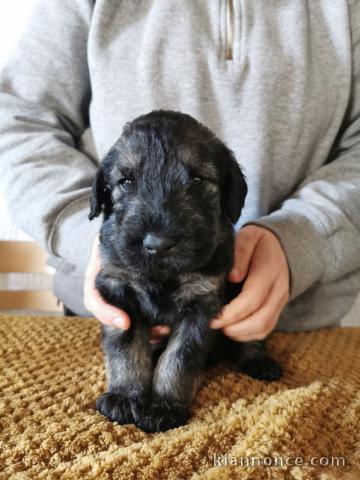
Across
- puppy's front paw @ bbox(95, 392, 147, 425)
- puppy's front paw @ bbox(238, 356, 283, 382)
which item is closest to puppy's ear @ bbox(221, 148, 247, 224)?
puppy's front paw @ bbox(238, 356, 283, 382)

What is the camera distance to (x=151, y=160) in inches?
43.4

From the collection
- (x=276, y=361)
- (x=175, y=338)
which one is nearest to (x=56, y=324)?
(x=175, y=338)

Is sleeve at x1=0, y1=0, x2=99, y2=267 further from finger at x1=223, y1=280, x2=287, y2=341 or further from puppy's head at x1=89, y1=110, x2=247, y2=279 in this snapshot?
finger at x1=223, y1=280, x2=287, y2=341

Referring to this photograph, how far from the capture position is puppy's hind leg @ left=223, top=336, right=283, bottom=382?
4.30 ft

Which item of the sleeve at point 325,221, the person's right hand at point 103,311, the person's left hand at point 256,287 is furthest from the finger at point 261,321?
the person's right hand at point 103,311

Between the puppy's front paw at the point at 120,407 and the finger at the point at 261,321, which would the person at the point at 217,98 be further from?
the puppy's front paw at the point at 120,407

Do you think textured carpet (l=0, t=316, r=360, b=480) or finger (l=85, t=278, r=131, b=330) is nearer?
textured carpet (l=0, t=316, r=360, b=480)

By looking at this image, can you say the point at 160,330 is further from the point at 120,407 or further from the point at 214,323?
the point at 120,407

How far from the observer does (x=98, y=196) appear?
1.27m

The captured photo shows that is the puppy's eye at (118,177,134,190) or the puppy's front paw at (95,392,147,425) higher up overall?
the puppy's eye at (118,177,134,190)

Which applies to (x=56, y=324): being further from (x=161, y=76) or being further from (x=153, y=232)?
(x=161, y=76)

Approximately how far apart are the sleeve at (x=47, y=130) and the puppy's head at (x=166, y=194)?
426 mm

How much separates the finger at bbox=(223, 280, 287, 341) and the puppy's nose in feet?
1.61

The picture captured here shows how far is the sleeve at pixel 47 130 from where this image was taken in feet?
5.42
